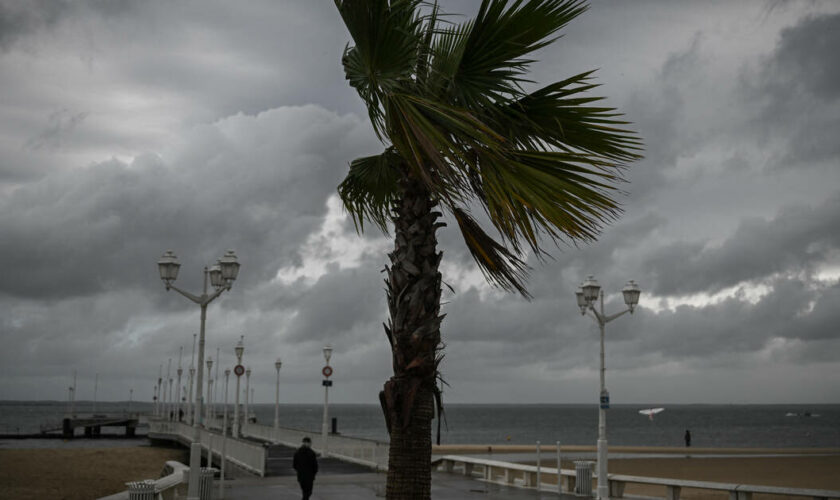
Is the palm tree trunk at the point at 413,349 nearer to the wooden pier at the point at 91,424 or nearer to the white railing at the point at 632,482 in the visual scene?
the white railing at the point at 632,482

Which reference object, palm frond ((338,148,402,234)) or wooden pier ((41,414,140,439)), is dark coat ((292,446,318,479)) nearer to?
palm frond ((338,148,402,234))

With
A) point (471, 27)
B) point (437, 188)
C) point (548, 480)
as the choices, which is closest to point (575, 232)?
point (437, 188)

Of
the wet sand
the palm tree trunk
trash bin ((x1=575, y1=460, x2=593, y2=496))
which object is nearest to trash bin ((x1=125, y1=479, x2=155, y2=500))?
the palm tree trunk

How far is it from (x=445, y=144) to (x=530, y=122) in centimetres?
123

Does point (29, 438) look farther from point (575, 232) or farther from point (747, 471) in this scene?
point (575, 232)

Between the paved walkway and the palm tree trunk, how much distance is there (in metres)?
12.6

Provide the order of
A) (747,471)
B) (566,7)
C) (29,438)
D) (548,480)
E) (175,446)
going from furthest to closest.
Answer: (29,438) < (175,446) < (747,471) < (548,480) < (566,7)

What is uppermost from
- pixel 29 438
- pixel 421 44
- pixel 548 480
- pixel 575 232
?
pixel 421 44

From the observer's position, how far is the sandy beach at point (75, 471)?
91.3ft

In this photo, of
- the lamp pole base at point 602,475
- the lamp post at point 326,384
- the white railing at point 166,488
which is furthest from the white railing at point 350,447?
the white railing at point 166,488

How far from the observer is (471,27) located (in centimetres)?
682

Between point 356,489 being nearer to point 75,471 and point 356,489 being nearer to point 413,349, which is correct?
point 413,349

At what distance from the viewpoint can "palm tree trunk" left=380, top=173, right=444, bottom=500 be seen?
6480 millimetres

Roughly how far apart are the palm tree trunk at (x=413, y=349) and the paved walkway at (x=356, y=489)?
41.2 feet
